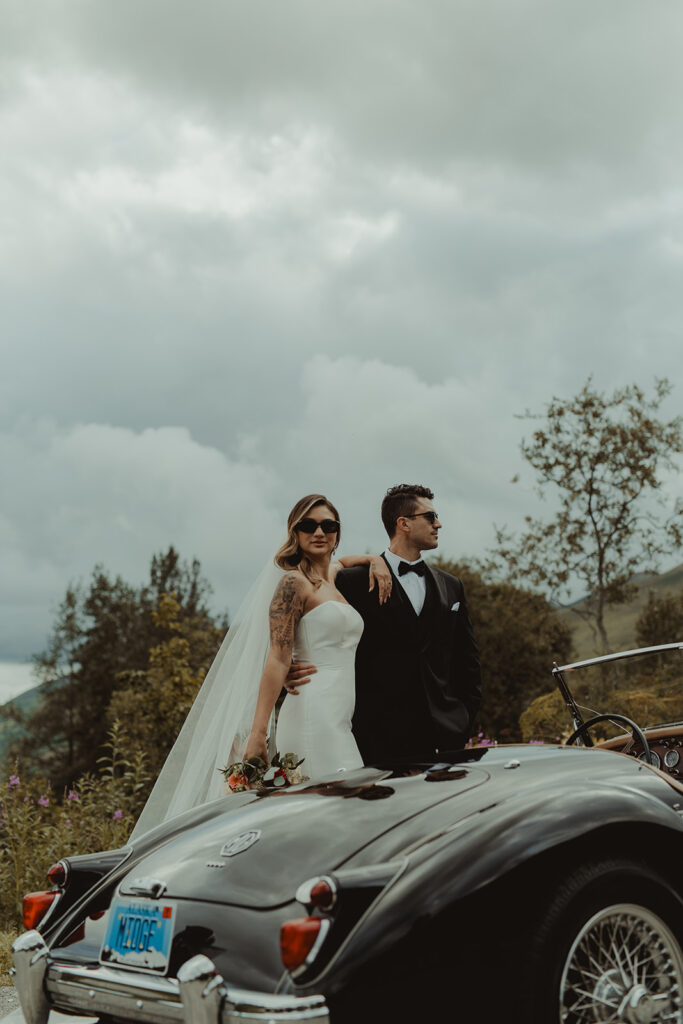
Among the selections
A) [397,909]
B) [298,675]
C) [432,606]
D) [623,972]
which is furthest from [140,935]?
[432,606]

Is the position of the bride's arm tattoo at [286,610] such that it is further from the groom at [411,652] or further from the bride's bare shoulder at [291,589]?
the groom at [411,652]

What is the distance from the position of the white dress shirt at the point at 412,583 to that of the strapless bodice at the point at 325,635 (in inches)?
17.5

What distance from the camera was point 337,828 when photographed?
3035 millimetres

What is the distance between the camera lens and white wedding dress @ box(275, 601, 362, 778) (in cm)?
507

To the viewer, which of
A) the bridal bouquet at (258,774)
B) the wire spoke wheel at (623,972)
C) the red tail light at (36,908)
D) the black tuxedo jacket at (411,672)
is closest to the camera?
the wire spoke wheel at (623,972)

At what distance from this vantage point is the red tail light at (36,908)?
11.4ft

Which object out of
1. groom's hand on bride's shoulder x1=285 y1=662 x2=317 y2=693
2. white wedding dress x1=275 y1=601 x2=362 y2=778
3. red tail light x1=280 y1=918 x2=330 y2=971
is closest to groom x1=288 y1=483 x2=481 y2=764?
groom's hand on bride's shoulder x1=285 y1=662 x2=317 y2=693

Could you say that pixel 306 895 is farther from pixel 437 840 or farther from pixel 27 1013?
pixel 27 1013

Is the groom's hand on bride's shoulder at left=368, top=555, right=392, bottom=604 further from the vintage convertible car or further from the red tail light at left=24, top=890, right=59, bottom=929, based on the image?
the red tail light at left=24, top=890, right=59, bottom=929

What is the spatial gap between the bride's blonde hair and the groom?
0.80ft

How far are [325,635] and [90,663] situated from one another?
39703mm

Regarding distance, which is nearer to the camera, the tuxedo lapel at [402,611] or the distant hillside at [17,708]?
the tuxedo lapel at [402,611]

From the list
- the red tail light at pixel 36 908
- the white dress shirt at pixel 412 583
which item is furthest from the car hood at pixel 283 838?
the white dress shirt at pixel 412 583

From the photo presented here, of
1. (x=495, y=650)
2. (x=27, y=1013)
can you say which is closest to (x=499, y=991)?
(x=27, y=1013)
